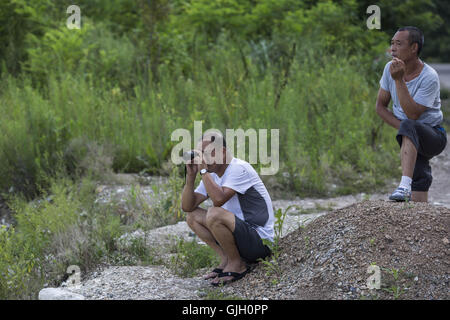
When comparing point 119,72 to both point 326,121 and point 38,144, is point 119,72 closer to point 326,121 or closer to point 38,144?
point 38,144

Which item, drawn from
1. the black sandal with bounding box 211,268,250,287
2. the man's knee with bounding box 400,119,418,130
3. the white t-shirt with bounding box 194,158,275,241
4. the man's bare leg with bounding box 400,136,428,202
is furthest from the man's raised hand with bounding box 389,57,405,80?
the black sandal with bounding box 211,268,250,287

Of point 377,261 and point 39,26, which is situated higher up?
point 39,26

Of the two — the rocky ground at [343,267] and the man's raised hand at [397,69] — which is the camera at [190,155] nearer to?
the rocky ground at [343,267]

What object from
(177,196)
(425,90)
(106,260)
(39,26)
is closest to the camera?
(425,90)

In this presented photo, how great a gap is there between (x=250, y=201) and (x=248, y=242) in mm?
330

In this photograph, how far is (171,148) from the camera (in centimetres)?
816

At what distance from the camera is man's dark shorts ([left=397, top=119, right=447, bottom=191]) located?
493 cm

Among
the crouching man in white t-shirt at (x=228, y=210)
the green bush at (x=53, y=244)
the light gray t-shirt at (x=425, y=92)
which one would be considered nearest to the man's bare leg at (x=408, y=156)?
the light gray t-shirt at (x=425, y=92)

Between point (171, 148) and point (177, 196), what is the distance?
5.81ft

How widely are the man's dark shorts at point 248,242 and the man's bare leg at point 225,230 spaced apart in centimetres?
4

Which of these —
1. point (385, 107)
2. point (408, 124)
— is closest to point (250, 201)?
point (408, 124)

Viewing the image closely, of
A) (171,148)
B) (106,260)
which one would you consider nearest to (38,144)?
(171,148)

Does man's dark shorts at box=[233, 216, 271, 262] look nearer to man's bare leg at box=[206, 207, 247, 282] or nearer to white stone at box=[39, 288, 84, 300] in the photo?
man's bare leg at box=[206, 207, 247, 282]

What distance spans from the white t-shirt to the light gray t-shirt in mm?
1485
